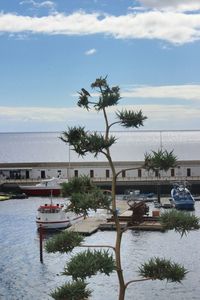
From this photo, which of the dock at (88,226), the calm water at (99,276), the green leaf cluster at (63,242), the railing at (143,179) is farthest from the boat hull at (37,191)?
the green leaf cluster at (63,242)

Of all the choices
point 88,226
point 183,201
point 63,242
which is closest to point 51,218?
point 88,226

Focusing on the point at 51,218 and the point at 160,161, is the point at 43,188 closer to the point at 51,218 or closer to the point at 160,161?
the point at 51,218

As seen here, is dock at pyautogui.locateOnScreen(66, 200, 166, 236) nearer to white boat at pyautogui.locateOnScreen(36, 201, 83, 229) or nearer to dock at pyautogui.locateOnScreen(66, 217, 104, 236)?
dock at pyautogui.locateOnScreen(66, 217, 104, 236)

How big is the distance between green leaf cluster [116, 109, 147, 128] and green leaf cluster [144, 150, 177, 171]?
981 mm

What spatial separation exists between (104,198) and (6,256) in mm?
40853

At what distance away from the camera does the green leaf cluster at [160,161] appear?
14117 mm

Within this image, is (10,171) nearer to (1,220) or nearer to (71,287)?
(1,220)

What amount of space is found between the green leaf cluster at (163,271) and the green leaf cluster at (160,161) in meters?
2.87

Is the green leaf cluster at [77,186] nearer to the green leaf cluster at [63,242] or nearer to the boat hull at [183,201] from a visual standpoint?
the green leaf cluster at [63,242]

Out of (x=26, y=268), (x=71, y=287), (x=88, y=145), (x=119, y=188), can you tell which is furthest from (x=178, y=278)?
(x=119, y=188)

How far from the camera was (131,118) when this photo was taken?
1477 cm

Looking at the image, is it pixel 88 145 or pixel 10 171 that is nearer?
pixel 88 145

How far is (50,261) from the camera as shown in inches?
1964

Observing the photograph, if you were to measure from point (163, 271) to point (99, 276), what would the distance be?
98.3 feet
